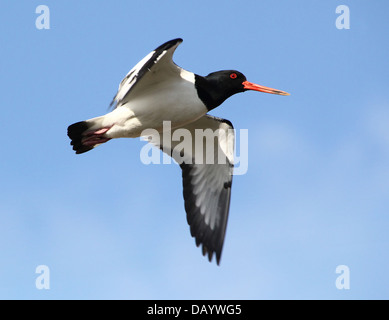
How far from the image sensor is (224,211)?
10117 millimetres

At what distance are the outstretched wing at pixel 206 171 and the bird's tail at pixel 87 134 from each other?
4.05ft

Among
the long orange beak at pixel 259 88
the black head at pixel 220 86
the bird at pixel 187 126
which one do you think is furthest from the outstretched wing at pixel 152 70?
the long orange beak at pixel 259 88

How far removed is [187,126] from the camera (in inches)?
410

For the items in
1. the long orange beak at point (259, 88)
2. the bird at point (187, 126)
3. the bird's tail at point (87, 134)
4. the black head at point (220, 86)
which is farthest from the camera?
the long orange beak at point (259, 88)

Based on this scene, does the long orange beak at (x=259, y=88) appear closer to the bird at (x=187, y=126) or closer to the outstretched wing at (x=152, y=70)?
the bird at (x=187, y=126)

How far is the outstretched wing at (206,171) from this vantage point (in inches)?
393

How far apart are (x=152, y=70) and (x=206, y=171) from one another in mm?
2140

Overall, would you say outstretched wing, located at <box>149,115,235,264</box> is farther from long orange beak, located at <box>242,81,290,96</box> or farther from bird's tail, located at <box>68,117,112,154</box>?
bird's tail, located at <box>68,117,112,154</box>

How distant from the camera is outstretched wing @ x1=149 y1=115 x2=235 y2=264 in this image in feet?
32.8

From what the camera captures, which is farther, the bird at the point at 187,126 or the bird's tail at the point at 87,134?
the bird's tail at the point at 87,134

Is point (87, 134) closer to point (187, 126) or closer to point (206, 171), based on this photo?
point (187, 126)

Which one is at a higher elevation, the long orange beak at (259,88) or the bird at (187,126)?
the long orange beak at (259,88)

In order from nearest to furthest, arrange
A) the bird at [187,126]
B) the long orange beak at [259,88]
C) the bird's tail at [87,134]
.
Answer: the bird at [187,126], the bird's tail at [87,134], the long orange beak at [259,88]

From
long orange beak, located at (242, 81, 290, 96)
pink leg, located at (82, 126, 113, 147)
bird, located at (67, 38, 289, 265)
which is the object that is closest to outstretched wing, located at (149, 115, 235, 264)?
bird, located at (67, 38, 289, 265)
